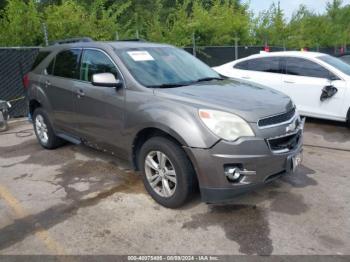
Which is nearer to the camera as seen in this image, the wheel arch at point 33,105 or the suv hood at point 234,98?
the suv hood at point 234,98

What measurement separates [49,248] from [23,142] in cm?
405

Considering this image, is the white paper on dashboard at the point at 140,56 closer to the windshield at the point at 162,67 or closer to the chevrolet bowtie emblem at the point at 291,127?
the windshield at the point at 162,67

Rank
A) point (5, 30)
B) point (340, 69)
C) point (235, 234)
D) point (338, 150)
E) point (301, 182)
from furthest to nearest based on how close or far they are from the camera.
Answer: point (5, 30) → point (340, 69) → point (338, 150) → point (301, 182) → point (235, 234)

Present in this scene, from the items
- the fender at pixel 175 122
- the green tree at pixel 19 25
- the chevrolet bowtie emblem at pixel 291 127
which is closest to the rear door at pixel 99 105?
the fender at pixel 175 122

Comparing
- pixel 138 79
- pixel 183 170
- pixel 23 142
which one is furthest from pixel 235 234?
pixel 23 142

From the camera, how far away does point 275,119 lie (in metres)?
3.60

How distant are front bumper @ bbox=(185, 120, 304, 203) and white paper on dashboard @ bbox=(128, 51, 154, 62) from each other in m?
1.48

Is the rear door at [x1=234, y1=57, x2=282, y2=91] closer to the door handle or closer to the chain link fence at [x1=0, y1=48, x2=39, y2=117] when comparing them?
the door handle

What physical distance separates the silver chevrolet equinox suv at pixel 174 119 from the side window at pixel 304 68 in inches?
134

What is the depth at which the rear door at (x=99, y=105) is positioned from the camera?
4.25 m

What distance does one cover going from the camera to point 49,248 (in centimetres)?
321

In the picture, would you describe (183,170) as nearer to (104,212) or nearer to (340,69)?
(104,212)

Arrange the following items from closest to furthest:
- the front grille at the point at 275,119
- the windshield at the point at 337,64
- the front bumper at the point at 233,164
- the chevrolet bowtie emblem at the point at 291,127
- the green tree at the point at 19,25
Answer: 1. the front bumper at the point at 233,164
2. the front grille at the point at 275,119
3. the chevrolet bowtie emblem at the point at 291,127
4. the windshield at the point at 337,64
5. the green tree at the point at 19,25

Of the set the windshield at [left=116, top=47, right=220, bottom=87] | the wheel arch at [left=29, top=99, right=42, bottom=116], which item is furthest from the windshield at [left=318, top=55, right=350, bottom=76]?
the wheel arch at [left=29, top=99, right=42, bottom=116]
